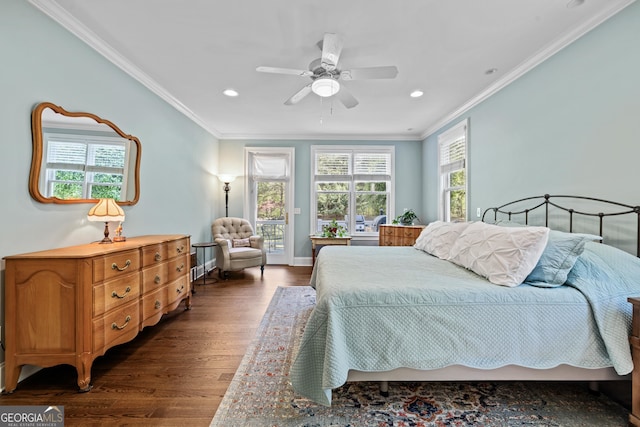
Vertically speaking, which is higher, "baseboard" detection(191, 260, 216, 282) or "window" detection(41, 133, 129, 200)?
"window" detection(41, 133, 129, 200)

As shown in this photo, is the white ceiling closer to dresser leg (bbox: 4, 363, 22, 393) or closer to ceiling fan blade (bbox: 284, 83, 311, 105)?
ceiling fan blade (bbox: 284, 83, 311, 105)

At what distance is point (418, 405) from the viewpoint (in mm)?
1601

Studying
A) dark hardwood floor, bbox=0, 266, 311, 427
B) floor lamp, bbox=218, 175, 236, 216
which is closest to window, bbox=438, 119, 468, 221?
dark hardwood floor, bbox=0, 266, 311, 427

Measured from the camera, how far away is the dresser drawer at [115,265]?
1783 mm

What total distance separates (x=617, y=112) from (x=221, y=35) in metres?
3.11

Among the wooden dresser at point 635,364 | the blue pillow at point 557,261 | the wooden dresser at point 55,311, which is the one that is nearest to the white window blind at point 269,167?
the wooden dresser at point 55,311

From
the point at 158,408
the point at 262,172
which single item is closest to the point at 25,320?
the point at 158,408

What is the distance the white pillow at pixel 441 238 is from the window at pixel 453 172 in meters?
1.30

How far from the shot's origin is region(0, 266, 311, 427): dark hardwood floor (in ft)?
5.06

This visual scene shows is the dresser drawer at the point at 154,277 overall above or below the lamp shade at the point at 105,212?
below

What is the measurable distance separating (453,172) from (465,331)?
3.41 meters

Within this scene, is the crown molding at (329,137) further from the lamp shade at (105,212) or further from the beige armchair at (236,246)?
the lamp shade at (105,212)

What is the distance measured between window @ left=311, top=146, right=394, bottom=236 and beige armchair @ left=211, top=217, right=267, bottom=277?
132cm

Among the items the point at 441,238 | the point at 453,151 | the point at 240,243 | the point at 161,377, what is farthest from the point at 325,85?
the point at 240,243
